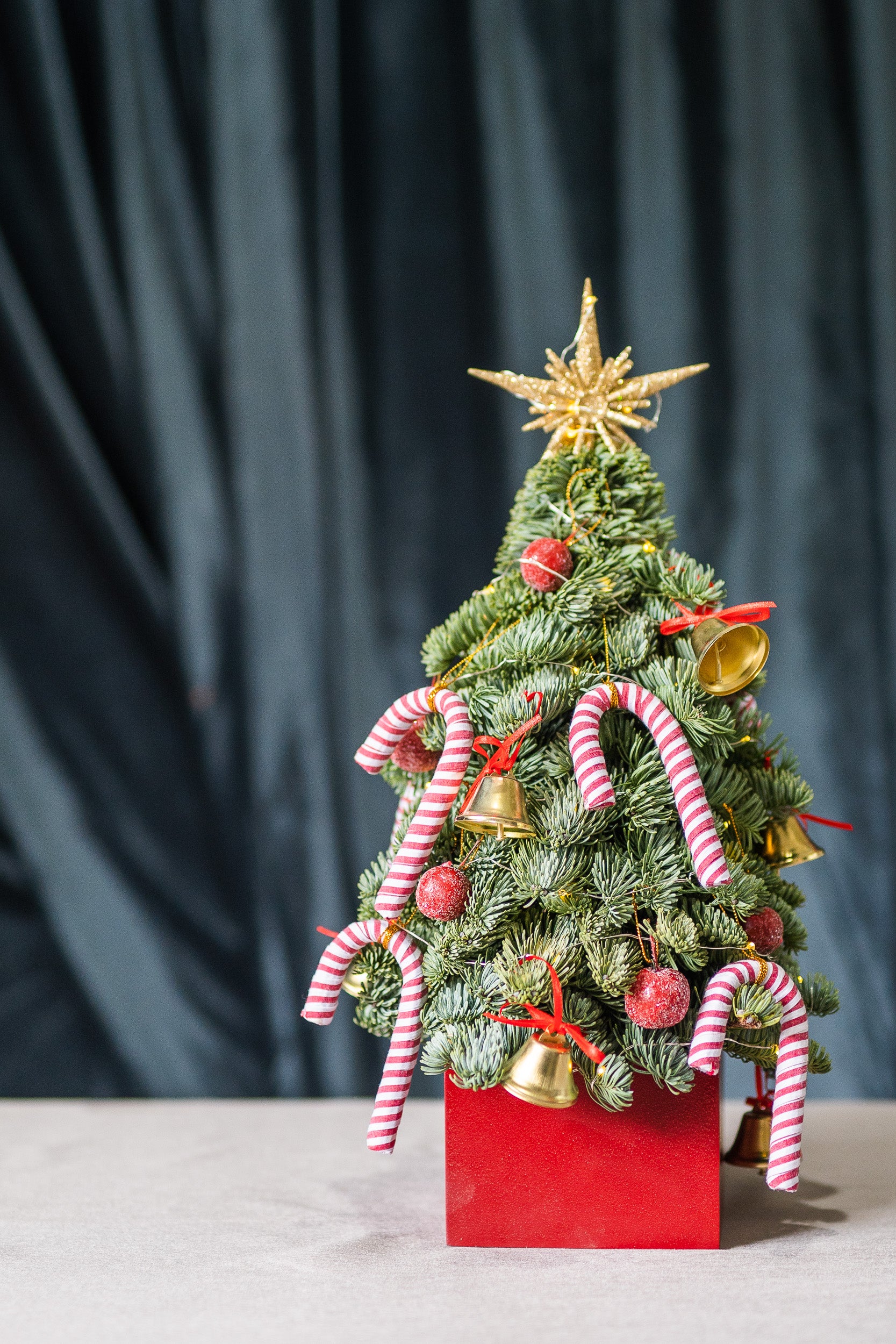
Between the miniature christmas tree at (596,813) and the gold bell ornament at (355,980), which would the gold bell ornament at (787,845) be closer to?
the miniature christmas tree at (596,813)

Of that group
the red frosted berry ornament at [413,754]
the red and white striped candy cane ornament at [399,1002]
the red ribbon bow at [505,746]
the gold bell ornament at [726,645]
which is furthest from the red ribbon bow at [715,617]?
the red and white striped candy cane ornament at [399,1002]

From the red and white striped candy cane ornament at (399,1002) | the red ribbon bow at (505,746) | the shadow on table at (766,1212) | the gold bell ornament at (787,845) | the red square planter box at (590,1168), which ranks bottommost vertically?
the shadow on table at (766,1212)

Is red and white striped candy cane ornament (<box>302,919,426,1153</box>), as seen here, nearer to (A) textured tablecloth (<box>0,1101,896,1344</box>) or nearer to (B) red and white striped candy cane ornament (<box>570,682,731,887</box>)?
(A) textured tablecloth (<box>0,1101,896,1344</box>)

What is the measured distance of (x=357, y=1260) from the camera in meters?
0.98

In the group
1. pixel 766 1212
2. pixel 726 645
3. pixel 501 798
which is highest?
pixel 726 645

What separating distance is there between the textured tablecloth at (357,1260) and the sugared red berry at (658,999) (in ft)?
0.66

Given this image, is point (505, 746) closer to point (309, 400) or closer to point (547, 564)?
point (547, 564)

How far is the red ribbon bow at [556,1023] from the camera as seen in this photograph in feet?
3.04

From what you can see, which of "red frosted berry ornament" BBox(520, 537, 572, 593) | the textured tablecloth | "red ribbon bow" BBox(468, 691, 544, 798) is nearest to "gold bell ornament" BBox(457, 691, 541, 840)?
"red ribbon bow" BBox(468, 691, 544, 798)

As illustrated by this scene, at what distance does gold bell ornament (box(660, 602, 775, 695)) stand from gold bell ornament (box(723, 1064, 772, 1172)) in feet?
1.36

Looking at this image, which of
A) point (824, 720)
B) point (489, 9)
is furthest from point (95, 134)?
→ point (824, 720)

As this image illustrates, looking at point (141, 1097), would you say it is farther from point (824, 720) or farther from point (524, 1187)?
point (824, 720)

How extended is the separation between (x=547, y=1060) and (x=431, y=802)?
0.23 metres

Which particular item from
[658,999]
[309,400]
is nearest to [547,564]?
[658,999]
